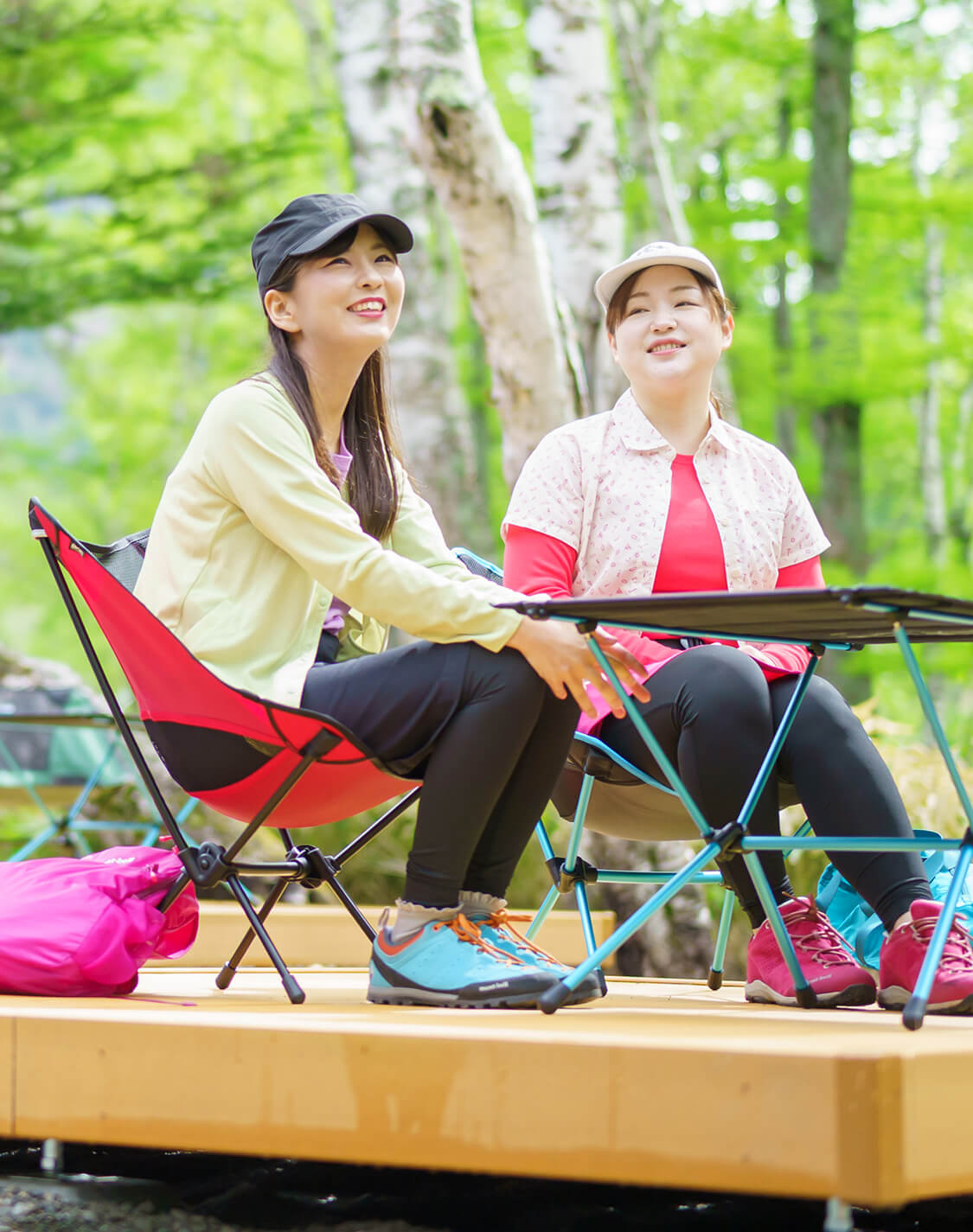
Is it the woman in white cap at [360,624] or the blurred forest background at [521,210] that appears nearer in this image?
the woman in white cap at [360,624]

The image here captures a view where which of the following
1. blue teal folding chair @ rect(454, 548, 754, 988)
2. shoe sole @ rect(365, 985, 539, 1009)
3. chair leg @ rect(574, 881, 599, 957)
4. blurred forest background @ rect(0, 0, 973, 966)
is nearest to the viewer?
shoe sole @ rect(365, 985, 539, 1009)

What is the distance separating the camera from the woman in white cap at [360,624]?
6.75 ft

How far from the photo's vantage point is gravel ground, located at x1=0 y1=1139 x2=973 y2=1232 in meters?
1.80

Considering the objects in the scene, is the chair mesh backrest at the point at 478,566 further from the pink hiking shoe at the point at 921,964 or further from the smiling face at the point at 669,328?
the pink hiking shoe at the point at 921,964

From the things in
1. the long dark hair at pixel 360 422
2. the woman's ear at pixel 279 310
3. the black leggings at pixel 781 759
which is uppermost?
the woman's ear at pixel 279 310

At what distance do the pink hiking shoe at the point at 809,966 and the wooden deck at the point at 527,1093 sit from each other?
1.05 feet

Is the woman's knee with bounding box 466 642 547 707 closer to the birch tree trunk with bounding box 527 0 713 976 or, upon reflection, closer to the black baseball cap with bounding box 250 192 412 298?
the black baseball cap with bounding box 250 192 412 298

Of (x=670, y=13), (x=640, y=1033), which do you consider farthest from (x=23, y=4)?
(x=640, y=1033)

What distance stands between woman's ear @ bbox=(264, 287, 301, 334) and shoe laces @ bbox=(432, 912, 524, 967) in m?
1.04


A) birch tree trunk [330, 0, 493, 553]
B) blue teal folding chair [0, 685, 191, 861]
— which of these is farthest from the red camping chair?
birch tree trunk [330, 0, 493, 553]

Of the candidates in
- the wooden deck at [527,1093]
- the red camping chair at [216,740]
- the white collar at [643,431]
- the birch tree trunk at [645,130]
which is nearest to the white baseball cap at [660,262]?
the white collar at [643,431]

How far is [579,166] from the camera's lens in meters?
5.04

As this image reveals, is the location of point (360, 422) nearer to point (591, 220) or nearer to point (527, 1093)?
point (527, 1093)

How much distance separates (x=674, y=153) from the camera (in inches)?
551
